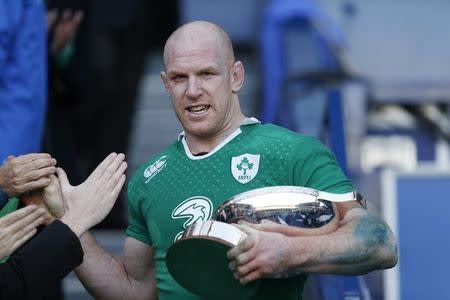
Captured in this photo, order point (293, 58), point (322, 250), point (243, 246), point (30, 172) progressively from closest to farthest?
point (243, 246) → point (322, 250) → point (30, 172) → point (293, 58)

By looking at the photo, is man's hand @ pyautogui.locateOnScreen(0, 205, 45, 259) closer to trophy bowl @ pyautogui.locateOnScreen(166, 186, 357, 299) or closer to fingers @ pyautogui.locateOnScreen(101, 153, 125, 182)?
fingers @ pyautogui.locateOnScreen(101, 153, 125, 182)

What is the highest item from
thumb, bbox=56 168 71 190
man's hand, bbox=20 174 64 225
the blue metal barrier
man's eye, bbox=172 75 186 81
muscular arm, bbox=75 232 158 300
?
man's eye, bbox=172 75 186 81

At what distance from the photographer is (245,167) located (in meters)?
3.85

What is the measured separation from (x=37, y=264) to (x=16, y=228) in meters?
0.12

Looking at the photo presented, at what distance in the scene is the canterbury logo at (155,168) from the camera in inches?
160

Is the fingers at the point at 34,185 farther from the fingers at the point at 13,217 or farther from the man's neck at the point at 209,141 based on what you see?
the man's neck at the point at 209,141

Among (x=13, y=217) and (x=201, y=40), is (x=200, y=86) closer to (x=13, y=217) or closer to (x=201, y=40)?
(x=201, y=40)

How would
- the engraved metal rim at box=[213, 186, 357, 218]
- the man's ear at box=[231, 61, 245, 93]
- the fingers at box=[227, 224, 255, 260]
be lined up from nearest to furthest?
1. the fingers at box=[227, 224, 255, 260]
2. the engraved metal rim at box=[213, 186, 357, 218]
3. the man's ear at box=[231, 61, 245, 93]

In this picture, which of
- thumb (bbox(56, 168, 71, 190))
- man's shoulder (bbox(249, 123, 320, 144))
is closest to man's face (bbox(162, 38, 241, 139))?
man's shoulder (bbox(249, 123, 320, 144))

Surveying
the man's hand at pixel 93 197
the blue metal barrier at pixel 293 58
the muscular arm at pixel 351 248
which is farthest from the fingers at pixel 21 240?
the blue metal barrier at pixel 293 58

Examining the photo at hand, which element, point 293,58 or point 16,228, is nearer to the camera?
point 16,228

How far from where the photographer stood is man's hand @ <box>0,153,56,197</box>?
3.84 metres

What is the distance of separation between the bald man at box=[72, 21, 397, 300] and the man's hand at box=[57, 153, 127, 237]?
6.4 inches

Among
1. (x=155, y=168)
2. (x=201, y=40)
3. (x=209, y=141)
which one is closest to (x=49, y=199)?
(x=155, y=168)
